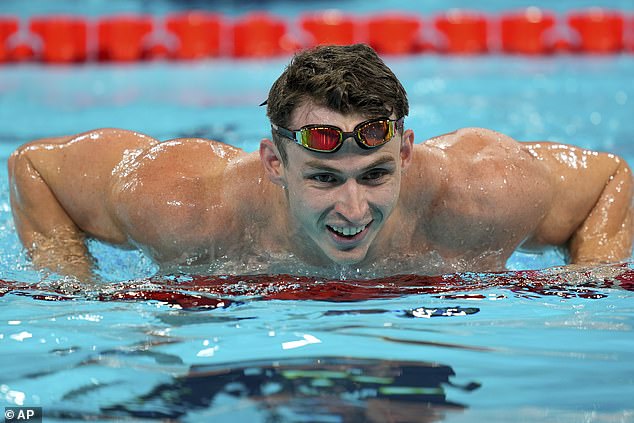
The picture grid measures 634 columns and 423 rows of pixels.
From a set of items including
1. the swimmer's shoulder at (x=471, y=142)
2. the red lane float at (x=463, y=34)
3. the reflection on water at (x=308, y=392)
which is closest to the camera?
the reflection on water at (x=308, y=392)

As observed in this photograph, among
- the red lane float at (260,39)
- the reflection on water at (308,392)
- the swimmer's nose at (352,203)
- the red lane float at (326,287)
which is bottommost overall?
the reflection on water at (308,392)

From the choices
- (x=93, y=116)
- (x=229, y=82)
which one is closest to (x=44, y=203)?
(x=93, y=116)

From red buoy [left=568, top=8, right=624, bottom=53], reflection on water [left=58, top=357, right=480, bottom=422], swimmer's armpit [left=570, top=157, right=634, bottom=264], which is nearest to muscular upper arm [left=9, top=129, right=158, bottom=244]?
reflection on water [left=58, top=357, right=480, bottom=422]

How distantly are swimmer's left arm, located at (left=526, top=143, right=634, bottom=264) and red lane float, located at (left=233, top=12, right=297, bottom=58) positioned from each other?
19.8ft

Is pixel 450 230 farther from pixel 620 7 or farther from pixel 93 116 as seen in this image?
pixel 620 7

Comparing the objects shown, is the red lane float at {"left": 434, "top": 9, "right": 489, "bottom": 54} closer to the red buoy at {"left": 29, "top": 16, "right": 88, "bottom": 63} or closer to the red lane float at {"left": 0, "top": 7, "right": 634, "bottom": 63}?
the red lane float at {"left": 0, "top": 7, "right": 634, "bottom": 63}

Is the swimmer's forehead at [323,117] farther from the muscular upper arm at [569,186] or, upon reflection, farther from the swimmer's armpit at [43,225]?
the swimmer's armpit at [43,225]

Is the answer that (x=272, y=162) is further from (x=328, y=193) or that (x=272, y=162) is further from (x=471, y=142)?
(x=471, y=142)

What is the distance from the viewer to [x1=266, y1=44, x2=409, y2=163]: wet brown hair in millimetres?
2455

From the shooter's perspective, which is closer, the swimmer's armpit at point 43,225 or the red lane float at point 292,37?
the swimmer's armpit at point 43,225

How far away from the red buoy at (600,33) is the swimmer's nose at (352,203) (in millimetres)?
6948

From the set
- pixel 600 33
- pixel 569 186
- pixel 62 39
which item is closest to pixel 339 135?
pixel 569 186

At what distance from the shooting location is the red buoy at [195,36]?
889cm

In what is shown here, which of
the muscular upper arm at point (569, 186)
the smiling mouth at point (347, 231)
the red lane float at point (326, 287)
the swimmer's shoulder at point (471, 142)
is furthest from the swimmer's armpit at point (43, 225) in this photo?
the muscular upper arm at point (569, 186)
